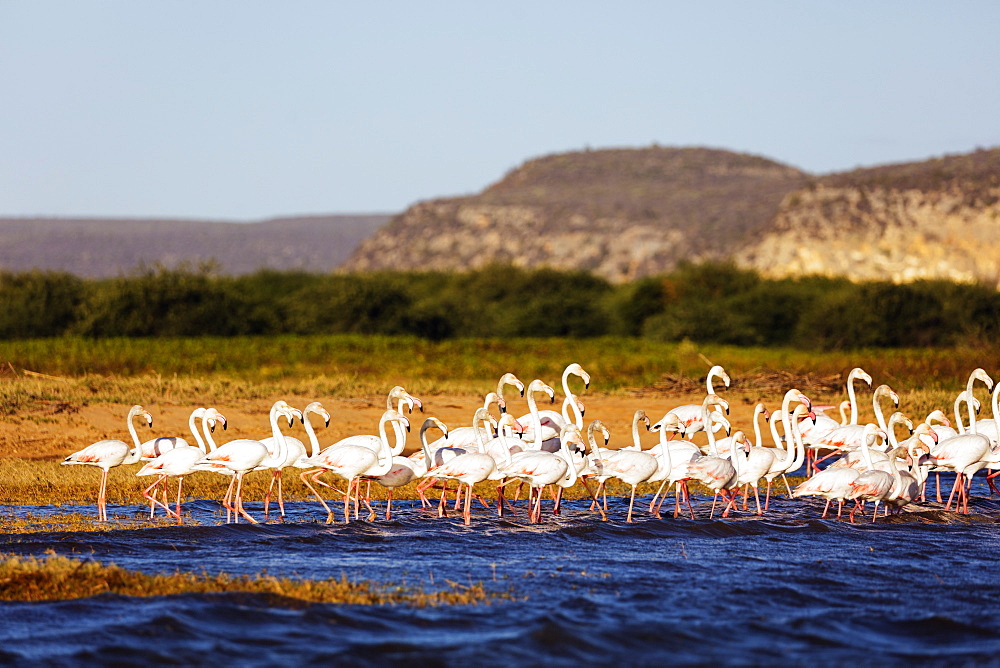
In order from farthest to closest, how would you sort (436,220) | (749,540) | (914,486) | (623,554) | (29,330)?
(436,220) < (29,330) < (914,486) < (749,540) < (623,554)

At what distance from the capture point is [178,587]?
28.2 ft

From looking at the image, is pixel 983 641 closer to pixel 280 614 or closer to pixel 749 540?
pixel 749 540

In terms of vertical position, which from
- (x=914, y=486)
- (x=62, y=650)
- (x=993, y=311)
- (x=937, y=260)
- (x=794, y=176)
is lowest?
(x=62, y=650)

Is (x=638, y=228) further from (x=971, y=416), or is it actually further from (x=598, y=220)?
(x=971, y=416)

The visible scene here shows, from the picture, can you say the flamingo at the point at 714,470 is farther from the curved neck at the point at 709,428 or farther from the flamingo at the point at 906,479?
the flamingo at the point at 906,479

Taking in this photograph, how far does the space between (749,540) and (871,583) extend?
6.13 ft

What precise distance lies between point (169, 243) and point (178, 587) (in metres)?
124

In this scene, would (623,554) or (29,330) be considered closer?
(623,554)

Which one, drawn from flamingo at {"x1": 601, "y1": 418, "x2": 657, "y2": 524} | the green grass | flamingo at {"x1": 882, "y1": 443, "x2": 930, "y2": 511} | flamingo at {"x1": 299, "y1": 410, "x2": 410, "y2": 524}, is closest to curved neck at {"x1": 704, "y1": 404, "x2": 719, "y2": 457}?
flamingo at {"x1": 601, "y1": 418, "x2": 657, "y2": 524}

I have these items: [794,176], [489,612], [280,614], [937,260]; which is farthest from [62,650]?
[794,176]

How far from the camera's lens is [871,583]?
31.0 ft

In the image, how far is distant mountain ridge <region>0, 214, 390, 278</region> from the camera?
120625mm

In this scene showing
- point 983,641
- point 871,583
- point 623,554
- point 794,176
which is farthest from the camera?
point 794,176

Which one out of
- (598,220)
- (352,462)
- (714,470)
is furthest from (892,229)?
(352,462)
